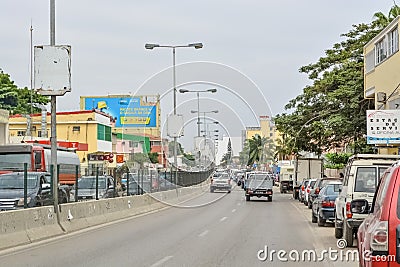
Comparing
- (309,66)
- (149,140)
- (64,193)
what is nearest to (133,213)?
(64,193)

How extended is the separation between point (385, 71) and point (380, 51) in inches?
76.5

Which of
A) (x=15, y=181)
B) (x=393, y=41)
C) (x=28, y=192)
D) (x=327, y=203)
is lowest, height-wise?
(x=327, y=203)

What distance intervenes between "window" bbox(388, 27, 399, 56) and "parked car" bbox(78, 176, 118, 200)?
16038mm

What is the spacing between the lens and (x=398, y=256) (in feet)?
23.4

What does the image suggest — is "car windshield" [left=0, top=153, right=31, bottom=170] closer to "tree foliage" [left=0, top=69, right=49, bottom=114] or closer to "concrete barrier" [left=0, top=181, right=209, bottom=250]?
"concrete barrier" [left=0, top=181, right=209, bottom=250]

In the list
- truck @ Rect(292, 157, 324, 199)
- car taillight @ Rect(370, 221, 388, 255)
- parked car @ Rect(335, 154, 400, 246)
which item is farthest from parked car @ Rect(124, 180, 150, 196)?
car taillight @ Rect(370, 221, 388, 255)


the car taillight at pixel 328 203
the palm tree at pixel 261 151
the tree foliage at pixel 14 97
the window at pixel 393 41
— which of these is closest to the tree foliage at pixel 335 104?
the palm tree at pixel 261 151

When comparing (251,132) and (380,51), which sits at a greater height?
(380,51)

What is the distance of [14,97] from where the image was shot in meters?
79.3

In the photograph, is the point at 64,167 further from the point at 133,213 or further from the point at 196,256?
the point at 196,256

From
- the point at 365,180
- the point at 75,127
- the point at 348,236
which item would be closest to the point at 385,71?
the point at 365,180

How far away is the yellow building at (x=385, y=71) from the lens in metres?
35.7

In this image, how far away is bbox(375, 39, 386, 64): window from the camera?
38.5 meters

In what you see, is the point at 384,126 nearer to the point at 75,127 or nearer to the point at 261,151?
the point at 261,151
